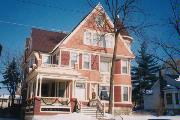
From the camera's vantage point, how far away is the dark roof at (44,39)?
32094 mm

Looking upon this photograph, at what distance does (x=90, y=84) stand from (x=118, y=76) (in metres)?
4.14

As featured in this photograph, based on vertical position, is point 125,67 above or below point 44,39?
below

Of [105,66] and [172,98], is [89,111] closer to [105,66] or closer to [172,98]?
[105,66]

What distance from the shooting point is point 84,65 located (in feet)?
98.9

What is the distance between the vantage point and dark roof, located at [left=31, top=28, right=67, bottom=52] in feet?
105

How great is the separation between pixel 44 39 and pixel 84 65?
24.1ft

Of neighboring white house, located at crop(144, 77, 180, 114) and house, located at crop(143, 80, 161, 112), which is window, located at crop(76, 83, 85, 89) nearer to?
neighboring white house, located at crop(144, 77, 180, 114)

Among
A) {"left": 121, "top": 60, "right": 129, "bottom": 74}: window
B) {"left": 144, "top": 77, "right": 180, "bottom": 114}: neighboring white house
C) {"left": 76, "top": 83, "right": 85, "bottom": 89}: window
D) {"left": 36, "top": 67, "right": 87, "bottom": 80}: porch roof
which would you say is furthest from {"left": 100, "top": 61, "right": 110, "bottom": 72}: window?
{"left": 144, "top": 77, "right": 180, "bottom": 114}: neighboring white house

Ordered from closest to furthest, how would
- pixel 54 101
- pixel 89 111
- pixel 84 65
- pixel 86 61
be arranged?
1. pixel 54 101
2. pixel 89 111
3. pixel 84 65
4. pixel 86 61

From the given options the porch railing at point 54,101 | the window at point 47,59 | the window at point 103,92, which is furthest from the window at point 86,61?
the porch railing at point 54,101

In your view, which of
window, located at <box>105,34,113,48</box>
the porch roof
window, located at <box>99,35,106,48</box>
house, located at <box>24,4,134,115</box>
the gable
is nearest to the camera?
the porch roof

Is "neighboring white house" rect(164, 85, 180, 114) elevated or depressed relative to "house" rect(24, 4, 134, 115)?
depressed

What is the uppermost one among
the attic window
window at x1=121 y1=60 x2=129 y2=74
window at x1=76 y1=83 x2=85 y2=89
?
the attic window

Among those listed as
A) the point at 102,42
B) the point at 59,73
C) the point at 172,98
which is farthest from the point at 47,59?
the point at 172,98
